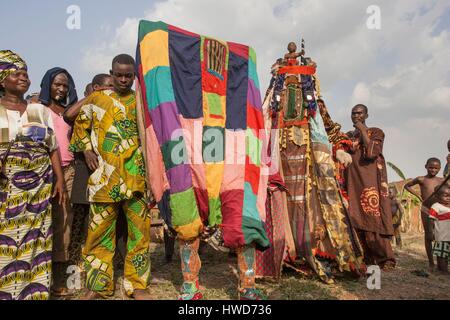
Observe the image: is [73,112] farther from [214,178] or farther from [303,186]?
[303,186]

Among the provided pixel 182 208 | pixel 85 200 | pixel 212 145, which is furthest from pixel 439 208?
pixel 85 200

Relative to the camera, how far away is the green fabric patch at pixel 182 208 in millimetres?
3213

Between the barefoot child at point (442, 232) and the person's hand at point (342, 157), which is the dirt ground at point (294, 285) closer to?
the barefoot child at point (442, 232)

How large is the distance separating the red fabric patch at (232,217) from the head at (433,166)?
207 inches

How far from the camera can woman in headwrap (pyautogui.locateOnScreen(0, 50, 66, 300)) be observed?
333cm

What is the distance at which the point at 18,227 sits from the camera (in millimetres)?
3385

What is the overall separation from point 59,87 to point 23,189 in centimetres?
129

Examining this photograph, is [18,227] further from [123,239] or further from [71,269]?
[123,239]

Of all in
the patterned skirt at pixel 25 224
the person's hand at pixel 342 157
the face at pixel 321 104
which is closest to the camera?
the patterned skirt at pixel 25 224

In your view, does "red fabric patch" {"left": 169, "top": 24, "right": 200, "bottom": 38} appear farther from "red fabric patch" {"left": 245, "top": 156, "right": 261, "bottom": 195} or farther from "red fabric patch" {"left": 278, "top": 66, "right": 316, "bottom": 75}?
"red fabric patch" {"left": 278, "top": 66, "right": 316, "bottom": 75}

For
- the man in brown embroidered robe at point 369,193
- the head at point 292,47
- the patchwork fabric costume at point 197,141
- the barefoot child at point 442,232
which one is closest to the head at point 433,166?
the barefoot child at point 442,232

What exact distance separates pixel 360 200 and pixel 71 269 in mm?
4049

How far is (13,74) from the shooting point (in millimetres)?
3492
